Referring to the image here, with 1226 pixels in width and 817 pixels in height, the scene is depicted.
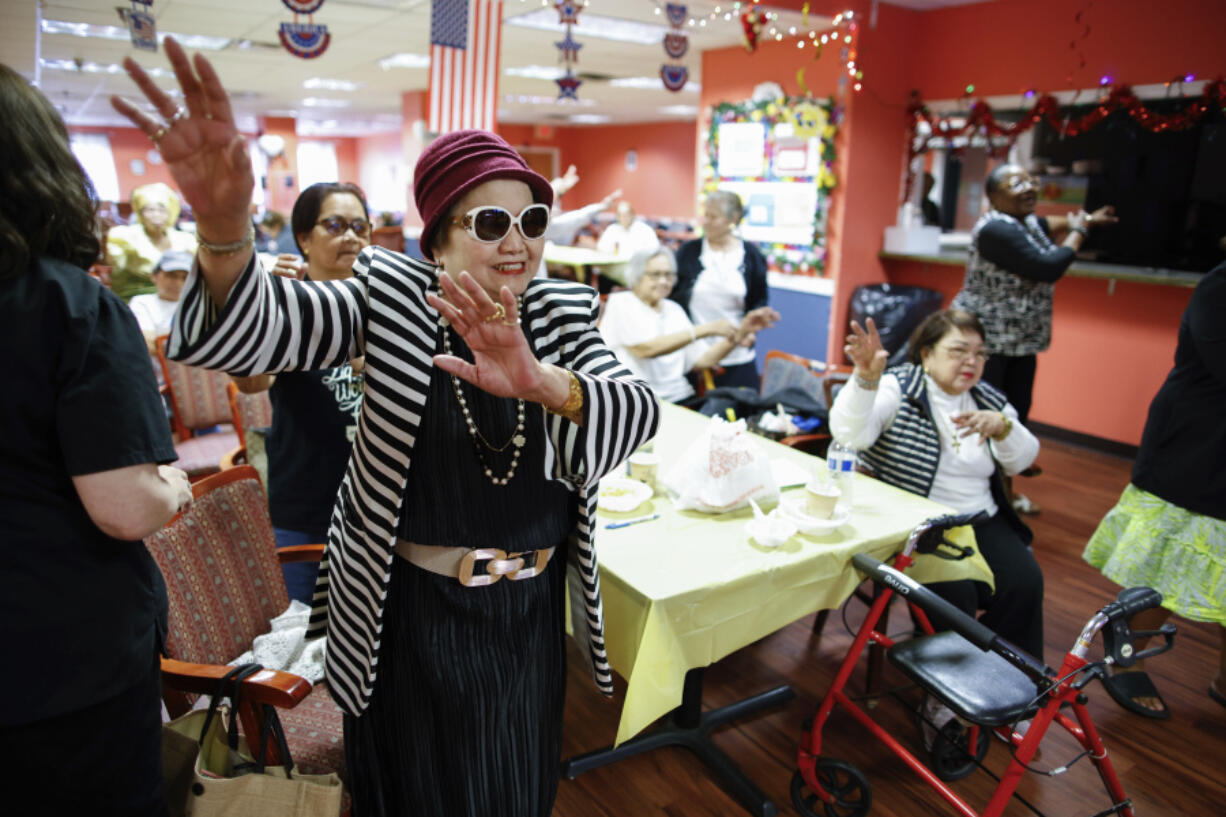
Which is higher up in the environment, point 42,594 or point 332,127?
point 332,127

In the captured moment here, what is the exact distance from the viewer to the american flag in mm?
4457

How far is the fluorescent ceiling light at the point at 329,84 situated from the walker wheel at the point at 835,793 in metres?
11.3

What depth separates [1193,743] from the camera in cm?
248

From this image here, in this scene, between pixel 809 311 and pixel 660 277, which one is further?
pixel 809 311

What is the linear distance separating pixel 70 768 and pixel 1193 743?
3.01 m

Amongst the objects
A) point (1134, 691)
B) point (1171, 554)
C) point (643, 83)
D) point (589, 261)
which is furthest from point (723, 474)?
point (643, 83)

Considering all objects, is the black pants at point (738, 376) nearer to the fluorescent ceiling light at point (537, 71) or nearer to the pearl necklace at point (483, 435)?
the pearl necklace at point (483, 435)

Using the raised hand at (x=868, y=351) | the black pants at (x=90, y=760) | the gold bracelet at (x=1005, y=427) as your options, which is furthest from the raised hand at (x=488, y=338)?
the gold bracelet at (x=1005, y=427)

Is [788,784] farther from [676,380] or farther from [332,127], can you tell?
[332,127]

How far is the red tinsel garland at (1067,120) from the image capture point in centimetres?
441

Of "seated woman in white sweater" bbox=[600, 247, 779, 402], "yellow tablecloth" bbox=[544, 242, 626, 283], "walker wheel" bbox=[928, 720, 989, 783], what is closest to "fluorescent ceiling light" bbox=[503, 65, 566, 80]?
"yellow tablecloth" bbox=[544, 242, 626, 283]

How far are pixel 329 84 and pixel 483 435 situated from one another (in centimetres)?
1211

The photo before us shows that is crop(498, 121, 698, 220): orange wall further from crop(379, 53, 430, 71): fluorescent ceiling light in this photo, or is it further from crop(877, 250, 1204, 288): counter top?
crop(877, 250, 1204, 288): counter top

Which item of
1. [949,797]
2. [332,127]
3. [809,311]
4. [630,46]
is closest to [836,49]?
[809,311]
